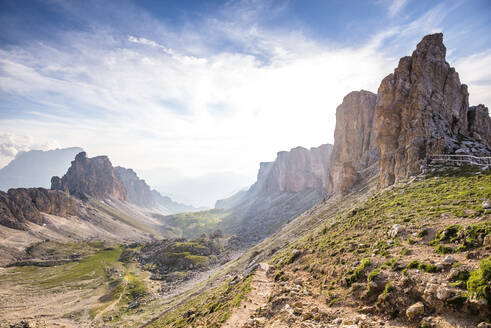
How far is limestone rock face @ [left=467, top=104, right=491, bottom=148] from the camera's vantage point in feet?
176

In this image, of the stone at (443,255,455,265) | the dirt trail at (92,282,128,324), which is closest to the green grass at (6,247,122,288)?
the dirt trail at (92,282,128,324)

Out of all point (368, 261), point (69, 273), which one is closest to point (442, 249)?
point (368, 261)

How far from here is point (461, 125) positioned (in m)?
51.0

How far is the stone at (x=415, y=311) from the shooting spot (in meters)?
12.3

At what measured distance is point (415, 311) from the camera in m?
12.4

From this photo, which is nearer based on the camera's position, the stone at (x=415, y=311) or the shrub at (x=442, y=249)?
the stone at (x=415, y=311)

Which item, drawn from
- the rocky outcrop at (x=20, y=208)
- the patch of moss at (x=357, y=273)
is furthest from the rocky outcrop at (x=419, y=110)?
the rocky outcrop at (x=20, y=208)

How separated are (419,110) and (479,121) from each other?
2265cm

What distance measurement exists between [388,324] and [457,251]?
7.23m

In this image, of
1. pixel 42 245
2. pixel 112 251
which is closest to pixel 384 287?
pixel 112 251

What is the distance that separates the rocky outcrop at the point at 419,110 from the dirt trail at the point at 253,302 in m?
34.4

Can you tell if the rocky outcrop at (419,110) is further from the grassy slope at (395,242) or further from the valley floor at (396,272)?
the grassy slope at (395,242)

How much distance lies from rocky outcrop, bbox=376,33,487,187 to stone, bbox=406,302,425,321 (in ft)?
124

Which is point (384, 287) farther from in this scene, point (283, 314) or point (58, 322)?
point (58, 322)
